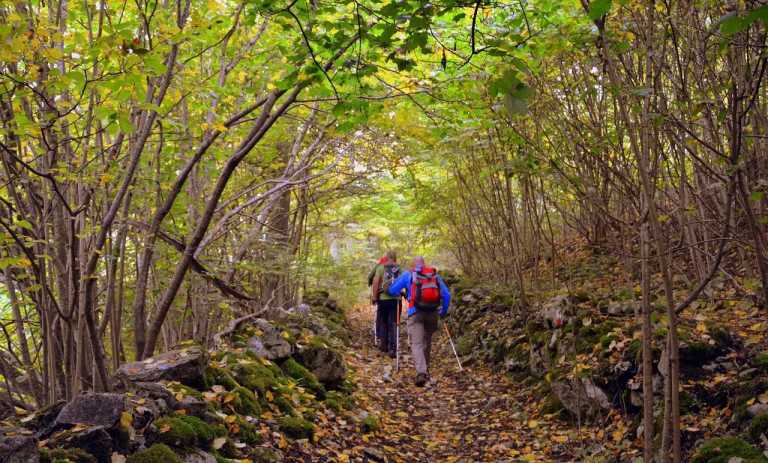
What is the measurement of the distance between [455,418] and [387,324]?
3.94 meters

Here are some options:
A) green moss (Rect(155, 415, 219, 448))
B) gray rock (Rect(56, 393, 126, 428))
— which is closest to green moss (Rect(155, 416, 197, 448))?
green moss (Rect(155, 415, 219, 448))

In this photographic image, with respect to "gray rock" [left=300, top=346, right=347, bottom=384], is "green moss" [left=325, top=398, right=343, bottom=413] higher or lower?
lower

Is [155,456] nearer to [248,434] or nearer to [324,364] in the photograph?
[248,434]

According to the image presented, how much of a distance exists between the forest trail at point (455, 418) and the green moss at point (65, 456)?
2623mm

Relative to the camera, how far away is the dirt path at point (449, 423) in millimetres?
4926

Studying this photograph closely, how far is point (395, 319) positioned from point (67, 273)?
6702 mm

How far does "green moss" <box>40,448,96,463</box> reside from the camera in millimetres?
2713

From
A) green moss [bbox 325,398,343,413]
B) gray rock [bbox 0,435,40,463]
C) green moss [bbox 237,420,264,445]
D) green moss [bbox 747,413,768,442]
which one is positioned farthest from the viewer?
green moss [bbox 325,398,343,413]

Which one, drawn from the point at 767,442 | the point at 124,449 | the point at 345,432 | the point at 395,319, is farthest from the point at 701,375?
the point at 395,319

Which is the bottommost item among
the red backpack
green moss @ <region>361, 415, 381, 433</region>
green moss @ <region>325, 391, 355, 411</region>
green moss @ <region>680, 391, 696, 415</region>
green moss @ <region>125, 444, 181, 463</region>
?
green moss @ <region>361, 415, 381, 433</region>

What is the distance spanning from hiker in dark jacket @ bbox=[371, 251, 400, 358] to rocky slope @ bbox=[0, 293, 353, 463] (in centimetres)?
278

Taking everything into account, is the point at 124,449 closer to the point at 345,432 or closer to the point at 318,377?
the point at 345,432

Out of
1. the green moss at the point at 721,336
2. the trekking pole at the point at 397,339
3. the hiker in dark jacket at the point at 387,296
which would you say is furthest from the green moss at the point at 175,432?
the hiker in dark jacket at the point at 387,296

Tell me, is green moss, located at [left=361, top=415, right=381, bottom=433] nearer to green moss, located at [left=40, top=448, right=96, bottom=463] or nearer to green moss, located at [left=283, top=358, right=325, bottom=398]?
green moss, located at [left=283, top=358, right=325, bottom=398]
